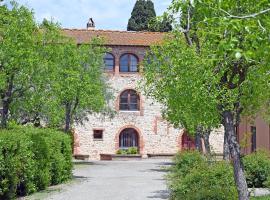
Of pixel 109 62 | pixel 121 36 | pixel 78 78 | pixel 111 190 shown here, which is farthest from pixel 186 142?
pixel 111 190

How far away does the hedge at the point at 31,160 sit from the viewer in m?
13.4

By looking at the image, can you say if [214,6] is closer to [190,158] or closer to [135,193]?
[135,193]

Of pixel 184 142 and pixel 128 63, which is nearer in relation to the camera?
pixel 128 63

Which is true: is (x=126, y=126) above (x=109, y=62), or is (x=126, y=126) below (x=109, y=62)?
below

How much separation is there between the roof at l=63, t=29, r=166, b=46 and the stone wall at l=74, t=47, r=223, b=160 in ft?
1.68

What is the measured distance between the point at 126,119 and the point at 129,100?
1.58 m

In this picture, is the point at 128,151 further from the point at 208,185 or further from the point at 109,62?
the point at 208,185

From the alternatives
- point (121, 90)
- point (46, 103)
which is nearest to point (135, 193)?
point (46, 103)

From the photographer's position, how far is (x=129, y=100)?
40062 mm

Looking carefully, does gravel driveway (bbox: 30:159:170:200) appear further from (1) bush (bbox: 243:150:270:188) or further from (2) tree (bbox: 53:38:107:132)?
(2) tree (bbox: 53:38:107:132)

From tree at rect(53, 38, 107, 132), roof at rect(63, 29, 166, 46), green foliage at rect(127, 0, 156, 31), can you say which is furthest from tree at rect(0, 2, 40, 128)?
green foliage at rect(127, 0, 156, 31)

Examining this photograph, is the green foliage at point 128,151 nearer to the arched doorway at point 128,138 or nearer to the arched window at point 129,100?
the arched doorway at point 128,138

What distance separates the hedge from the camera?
1343 centimetres

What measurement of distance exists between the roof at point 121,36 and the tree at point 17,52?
66.0 ft
